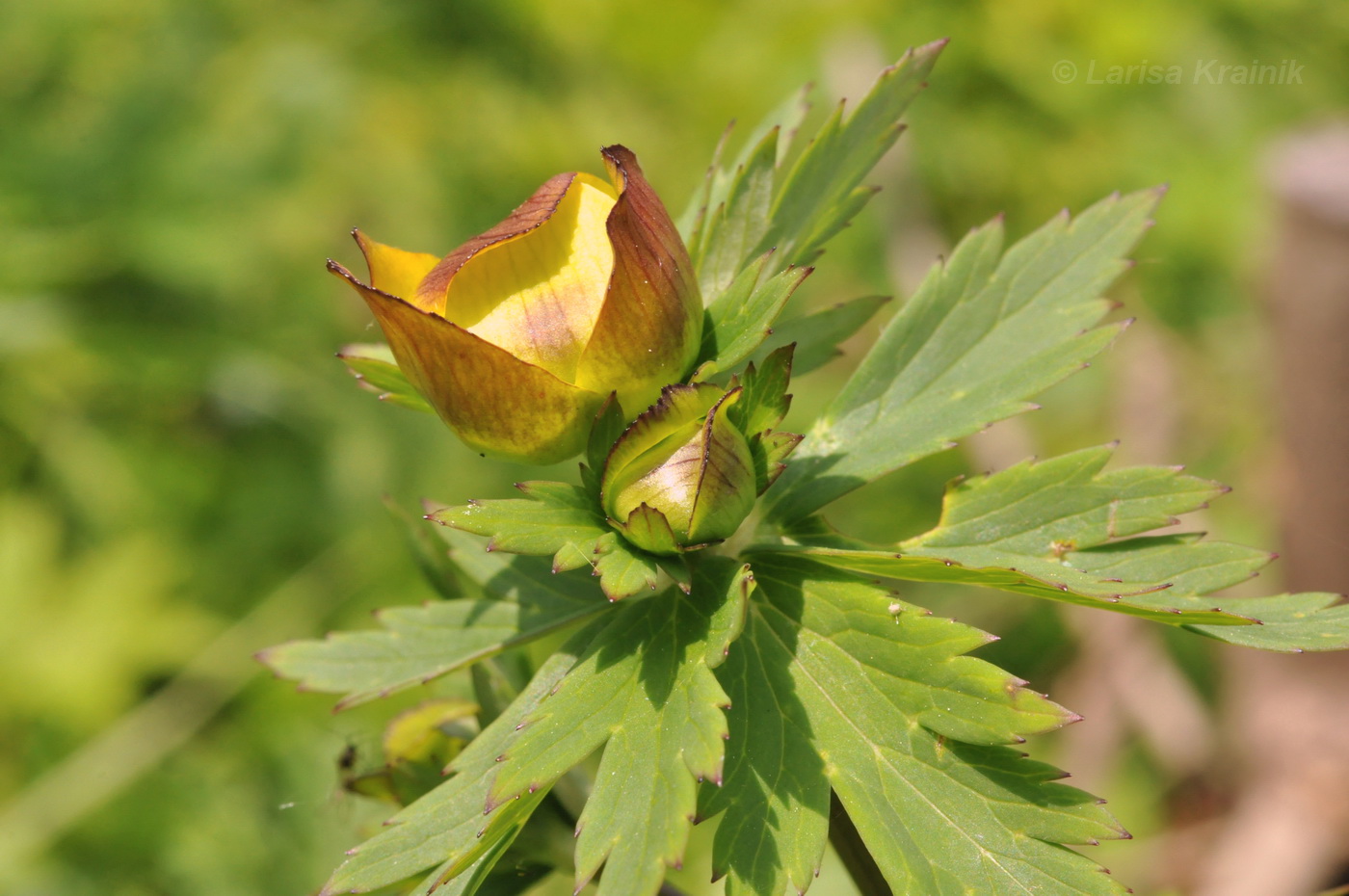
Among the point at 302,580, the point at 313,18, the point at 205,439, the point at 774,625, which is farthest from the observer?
the point at 313,18

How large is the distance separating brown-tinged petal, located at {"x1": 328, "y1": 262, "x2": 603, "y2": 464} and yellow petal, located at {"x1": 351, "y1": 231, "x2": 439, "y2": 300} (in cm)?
4

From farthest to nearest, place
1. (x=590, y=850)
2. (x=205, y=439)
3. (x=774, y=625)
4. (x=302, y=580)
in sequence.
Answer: (x=205, y=439)
(x=302, y=580)
(x=774, y=625)
(x=590, y=850)

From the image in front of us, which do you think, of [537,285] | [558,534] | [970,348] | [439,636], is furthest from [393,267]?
[970,348]

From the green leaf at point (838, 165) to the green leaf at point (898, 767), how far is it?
0.36 metres

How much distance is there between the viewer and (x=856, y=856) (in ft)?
3.32

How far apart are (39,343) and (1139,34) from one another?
393 cm

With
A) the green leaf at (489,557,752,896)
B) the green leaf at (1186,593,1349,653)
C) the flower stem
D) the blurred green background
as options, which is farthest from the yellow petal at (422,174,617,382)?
the blurred green background

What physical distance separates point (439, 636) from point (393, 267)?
421 millimetres

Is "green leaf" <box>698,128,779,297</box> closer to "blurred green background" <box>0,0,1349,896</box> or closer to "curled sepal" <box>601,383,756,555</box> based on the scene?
"curled sepal" <box>601,383,756,555</box>

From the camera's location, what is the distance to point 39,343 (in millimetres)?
3424

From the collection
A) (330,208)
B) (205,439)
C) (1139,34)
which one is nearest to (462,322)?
(205,439)

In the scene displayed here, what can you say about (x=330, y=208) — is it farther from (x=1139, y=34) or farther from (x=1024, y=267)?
(x=1024, y=267)

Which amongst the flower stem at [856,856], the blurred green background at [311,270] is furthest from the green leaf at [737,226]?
the blurred green background at [311,270]

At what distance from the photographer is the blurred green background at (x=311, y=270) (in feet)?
10.0
